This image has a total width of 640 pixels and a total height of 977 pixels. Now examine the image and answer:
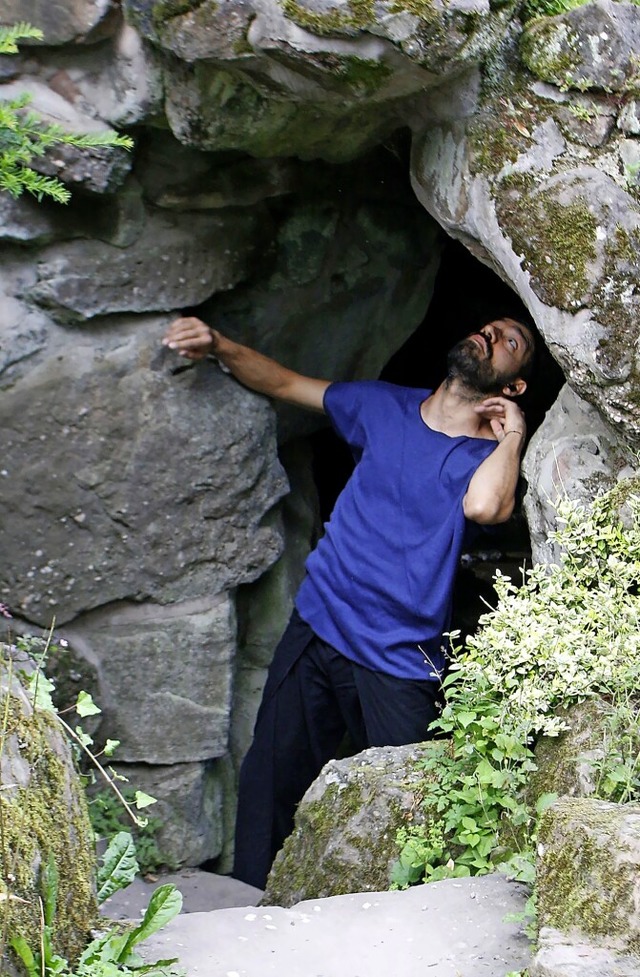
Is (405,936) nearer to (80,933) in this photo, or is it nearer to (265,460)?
(80,933)

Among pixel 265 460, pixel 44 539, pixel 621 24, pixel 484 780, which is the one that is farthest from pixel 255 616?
pixel 621 24

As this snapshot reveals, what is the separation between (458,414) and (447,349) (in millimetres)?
1376

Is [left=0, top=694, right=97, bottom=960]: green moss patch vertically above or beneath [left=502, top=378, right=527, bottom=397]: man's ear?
beneath

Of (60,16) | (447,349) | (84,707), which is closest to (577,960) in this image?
(84,707)

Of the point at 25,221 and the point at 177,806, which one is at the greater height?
the point at 25,221

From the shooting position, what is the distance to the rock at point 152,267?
2904mm

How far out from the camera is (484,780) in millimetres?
→ 2264

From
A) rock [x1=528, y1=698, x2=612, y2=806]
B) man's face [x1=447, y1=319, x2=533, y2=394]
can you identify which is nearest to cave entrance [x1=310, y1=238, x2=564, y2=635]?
man's face [x1=447, y1=319, x2=533, y2=394]

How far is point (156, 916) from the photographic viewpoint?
1726mm

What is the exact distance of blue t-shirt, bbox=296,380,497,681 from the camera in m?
3.06

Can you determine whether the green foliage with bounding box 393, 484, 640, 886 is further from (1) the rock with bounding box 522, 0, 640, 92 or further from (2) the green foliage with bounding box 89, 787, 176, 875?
(2) the green foliage with bounding box 89, 787, 176, 875

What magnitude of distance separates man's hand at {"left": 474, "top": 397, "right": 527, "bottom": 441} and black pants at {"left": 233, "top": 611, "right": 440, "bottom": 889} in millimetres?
841

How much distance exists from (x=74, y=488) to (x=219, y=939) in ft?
5.09

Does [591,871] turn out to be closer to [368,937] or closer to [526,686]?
[368,937]
